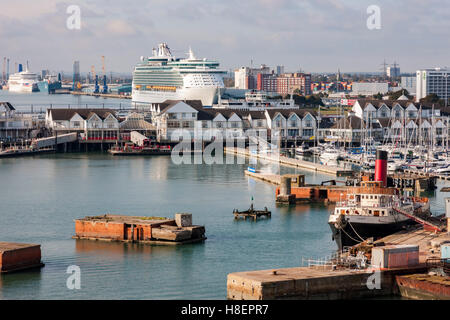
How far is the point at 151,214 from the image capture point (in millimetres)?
31750

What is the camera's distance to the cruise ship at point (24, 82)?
588 ft

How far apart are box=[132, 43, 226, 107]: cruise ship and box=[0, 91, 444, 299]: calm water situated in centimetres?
3163

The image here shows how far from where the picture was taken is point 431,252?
21.9 m

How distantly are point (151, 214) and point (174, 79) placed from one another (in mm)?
54264

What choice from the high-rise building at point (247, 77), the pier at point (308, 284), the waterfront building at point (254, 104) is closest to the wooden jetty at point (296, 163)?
the waterfront building at point (254, 104)

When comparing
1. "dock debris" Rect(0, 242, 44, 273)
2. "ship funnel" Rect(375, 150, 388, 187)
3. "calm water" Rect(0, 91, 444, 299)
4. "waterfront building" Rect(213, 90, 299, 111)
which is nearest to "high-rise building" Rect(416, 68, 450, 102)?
"waterfront building" Rect(213, 90, 299, 111)

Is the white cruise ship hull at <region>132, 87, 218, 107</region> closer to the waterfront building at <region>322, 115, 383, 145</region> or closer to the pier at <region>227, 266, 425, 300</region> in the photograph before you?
the waterfront building at <region>322, 115, 383, 145</region>

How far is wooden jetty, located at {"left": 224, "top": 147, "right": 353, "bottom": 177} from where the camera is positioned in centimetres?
4475

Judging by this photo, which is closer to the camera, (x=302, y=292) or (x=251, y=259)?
(x=302, y=292)

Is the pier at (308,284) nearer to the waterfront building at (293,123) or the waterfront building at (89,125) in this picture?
the waterfront building at (89,125)

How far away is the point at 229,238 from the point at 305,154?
101ft
